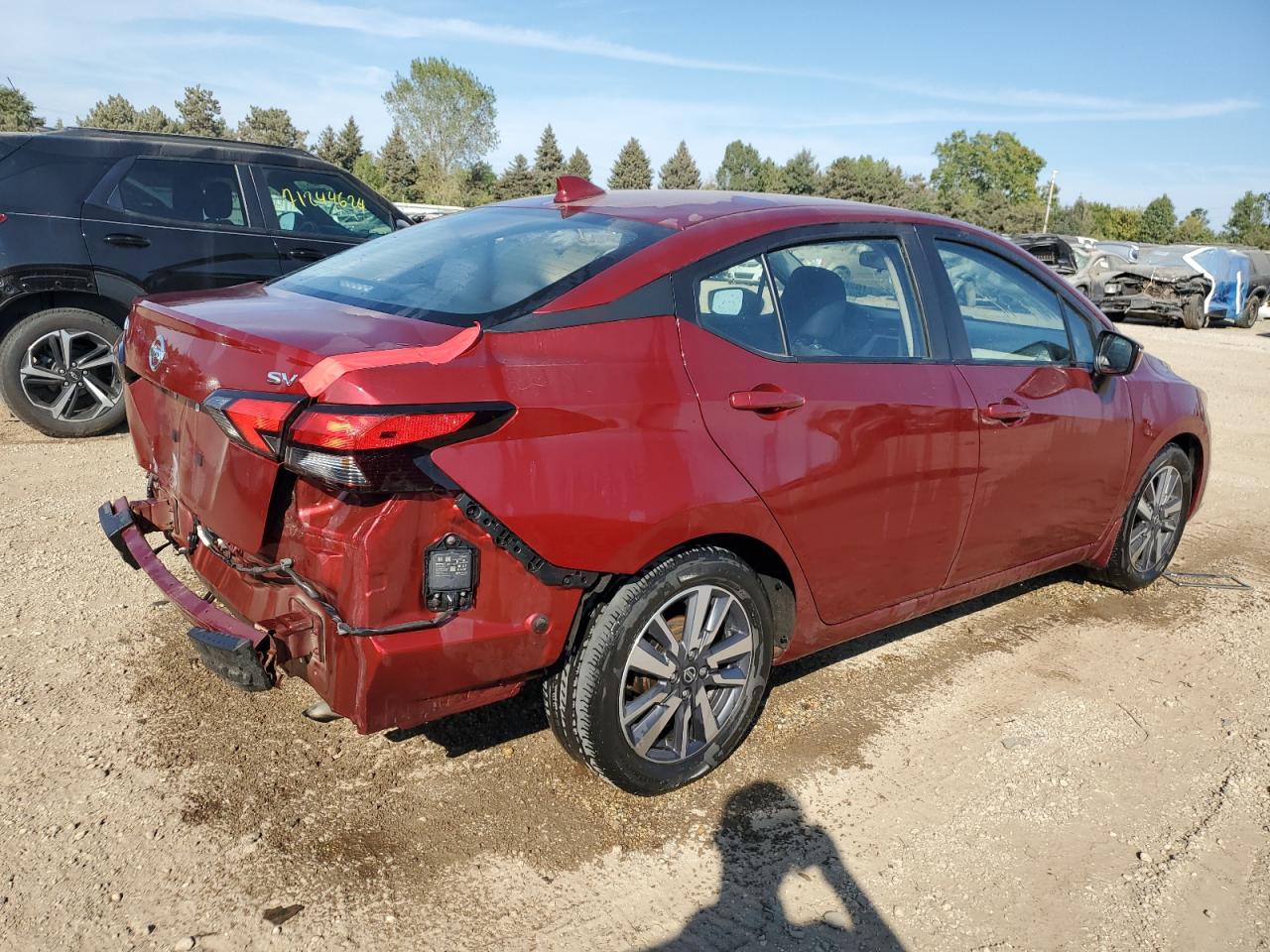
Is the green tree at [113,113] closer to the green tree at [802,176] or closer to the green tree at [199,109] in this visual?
the green tree at [199,109]

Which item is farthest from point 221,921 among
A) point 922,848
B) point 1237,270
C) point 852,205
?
point 1237,270

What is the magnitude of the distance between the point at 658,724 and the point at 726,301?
4.17 ft

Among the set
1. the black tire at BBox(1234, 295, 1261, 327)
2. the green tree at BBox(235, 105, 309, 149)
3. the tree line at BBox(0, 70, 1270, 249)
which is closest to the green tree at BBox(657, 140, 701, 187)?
the tree line at BBox(0, 70, 1270, 249)

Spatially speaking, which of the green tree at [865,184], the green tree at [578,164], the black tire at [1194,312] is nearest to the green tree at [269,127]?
the green tree at [578,164]

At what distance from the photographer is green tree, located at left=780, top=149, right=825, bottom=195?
73.2 meters

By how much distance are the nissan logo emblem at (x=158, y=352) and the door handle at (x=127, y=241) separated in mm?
4202

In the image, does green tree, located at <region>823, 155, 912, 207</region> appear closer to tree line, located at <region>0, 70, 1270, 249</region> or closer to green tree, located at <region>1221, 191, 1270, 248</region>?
tree line, located at <region>0, 70, 1270, 249</region>

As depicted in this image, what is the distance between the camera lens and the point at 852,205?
140 inches

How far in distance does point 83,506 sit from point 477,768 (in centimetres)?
332

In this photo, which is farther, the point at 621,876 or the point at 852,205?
the point at 852,205

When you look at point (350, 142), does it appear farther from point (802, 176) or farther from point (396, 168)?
point (802, 176)

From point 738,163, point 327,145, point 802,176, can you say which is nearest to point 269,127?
point 327,145

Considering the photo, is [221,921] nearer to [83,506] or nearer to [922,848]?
[922,848]

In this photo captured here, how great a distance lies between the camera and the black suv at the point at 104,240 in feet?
20.6
